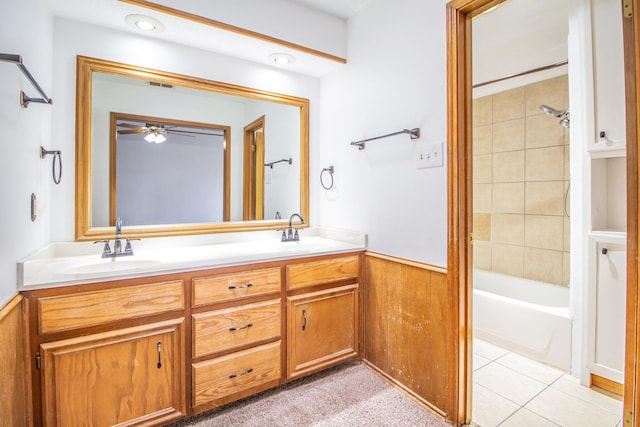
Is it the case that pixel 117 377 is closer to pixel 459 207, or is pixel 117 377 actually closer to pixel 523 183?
pixel 459 207

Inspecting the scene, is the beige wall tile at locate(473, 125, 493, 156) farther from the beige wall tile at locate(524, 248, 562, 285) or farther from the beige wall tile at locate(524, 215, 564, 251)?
the beige wall tile at locate(524, 248, 562, 285)

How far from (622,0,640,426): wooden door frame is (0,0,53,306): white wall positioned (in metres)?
2.04

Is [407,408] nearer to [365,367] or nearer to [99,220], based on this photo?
[365,367]

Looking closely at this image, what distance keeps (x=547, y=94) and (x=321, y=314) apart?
8.86 feet

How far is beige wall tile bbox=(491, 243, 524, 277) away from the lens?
9.36 ft

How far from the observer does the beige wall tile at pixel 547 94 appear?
2564mm

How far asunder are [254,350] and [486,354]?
1.68 m

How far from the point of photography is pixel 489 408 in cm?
164

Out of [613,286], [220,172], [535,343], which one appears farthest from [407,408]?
[220,172]

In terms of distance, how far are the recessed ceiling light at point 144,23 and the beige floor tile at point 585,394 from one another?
3.09m

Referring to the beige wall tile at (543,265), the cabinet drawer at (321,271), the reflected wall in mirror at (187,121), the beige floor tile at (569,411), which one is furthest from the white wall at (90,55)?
the beige wall tile at (543,265)

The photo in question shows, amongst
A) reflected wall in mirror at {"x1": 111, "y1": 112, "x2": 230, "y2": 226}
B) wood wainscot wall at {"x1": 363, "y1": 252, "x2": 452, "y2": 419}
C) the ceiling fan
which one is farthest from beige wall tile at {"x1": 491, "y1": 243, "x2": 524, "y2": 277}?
the ceiling fan

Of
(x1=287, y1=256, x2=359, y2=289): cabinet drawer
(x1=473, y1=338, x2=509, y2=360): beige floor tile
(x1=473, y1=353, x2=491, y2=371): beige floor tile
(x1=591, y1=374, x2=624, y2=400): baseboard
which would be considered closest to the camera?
(x1=591, y1=374, x2=624, y2=400): baseboard

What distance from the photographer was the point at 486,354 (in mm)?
2191
